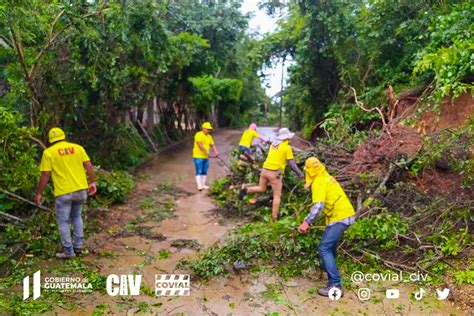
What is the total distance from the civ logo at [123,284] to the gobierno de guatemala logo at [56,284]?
24cm

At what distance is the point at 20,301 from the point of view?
4137mm

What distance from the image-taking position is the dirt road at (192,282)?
4145mm

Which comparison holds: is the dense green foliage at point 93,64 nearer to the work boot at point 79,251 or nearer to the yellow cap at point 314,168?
the work boot at point 79,251

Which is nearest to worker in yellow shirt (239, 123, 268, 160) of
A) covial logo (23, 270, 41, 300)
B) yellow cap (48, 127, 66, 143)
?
yellow cap (48, 127, 66, 143)

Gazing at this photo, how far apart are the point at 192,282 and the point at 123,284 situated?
2.71 feet

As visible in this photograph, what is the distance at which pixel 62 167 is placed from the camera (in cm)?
518

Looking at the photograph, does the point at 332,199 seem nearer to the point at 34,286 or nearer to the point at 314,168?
the point at 314,168

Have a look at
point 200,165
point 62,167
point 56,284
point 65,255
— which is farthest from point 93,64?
point 56,284

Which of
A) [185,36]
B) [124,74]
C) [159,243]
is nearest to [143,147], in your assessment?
[185,36]

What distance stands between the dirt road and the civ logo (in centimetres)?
11

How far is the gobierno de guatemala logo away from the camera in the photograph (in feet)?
14.3

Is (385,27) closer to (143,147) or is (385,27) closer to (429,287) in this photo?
(429,287)

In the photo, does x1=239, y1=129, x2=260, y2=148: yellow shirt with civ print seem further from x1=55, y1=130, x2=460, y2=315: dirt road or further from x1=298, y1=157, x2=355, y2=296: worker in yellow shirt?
x1=298, y1=157, x2=355, y2=296: worker in yellow shirt

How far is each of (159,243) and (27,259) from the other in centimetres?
184
